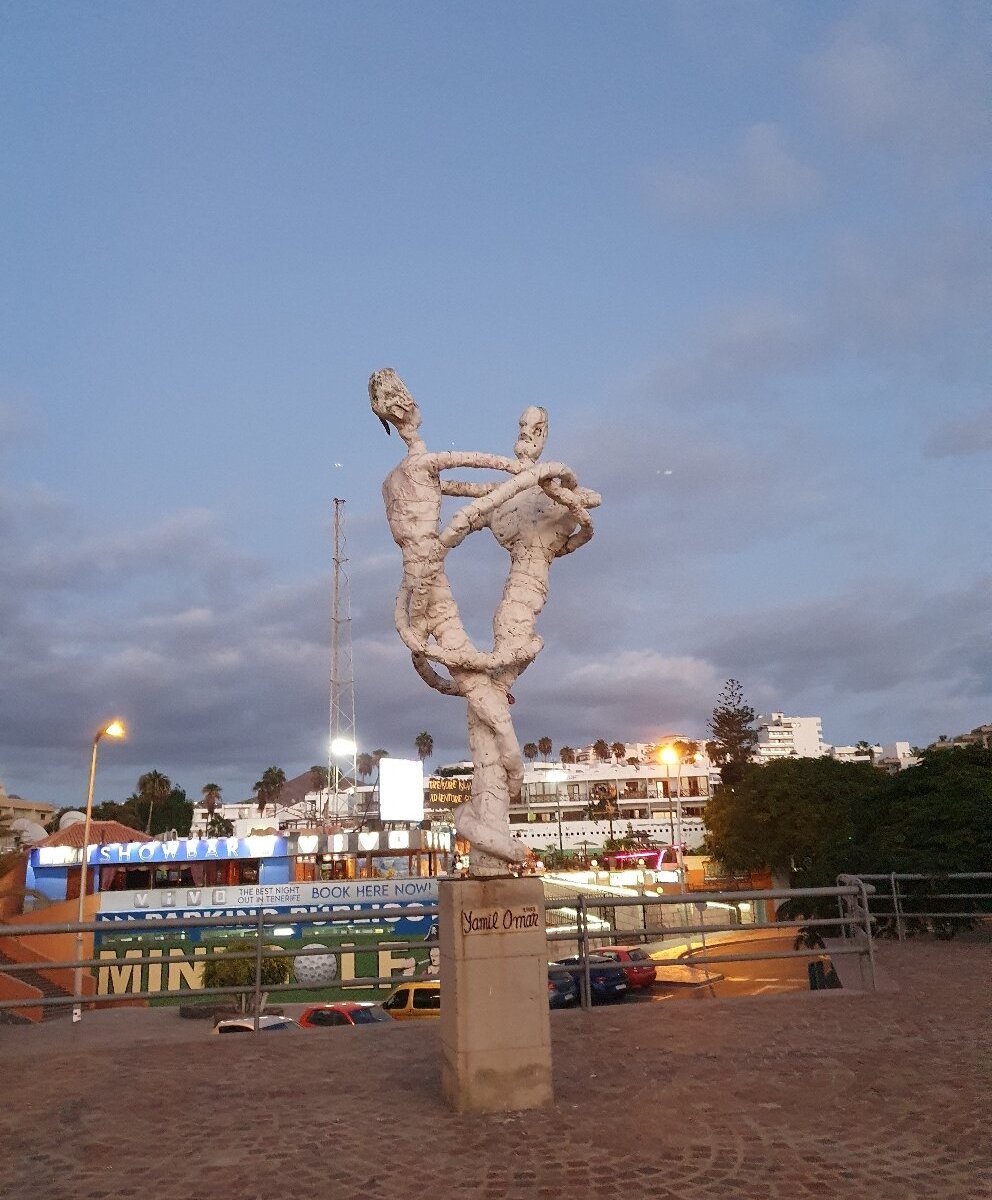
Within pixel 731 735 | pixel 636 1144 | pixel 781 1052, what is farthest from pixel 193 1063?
pixel 731 735

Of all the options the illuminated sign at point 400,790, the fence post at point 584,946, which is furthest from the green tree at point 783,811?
the fence post at point 584,946

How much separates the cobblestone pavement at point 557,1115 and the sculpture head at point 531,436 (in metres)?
4.59

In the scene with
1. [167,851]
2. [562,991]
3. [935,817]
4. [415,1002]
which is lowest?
[415,1002]

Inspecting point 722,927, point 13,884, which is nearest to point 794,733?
point 13,884

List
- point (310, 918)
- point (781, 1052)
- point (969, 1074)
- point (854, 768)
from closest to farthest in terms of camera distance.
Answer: point (969, 1074) → point (781, 1052) → point (310, 918) → point (854, 768)

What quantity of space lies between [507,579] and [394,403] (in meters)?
1.65

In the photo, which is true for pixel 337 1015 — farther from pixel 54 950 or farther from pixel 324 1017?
pixel 54 950

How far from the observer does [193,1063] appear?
652 centimetres

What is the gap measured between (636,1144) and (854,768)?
41.3 m

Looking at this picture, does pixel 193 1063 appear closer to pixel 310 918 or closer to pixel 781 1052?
pixel 310 918

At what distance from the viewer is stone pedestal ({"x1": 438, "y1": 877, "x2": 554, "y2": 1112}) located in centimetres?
536

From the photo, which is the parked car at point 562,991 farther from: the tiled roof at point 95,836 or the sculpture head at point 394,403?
the tiled roof at point 95,836

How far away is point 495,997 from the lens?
18.0ft

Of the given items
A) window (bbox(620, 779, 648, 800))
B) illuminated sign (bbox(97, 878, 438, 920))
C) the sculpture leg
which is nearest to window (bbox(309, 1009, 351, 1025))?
the sculpture leg
